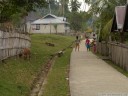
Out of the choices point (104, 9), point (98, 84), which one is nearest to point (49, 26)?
point (104, 9)

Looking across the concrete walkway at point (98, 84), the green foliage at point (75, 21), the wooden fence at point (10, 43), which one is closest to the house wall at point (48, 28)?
the green foliage at point (75, 21)

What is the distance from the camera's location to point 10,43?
1970 cm

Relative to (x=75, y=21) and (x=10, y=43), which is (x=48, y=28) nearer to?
(x=75, y=21)

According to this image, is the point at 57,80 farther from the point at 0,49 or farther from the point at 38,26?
the point at 38,26

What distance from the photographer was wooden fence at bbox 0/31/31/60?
1736cm

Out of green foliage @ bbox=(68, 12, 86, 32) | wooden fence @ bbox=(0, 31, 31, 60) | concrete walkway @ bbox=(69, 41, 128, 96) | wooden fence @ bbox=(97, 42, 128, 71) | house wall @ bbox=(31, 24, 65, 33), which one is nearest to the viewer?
concrete walkway @ bbox=(69, 41, 128, 96)

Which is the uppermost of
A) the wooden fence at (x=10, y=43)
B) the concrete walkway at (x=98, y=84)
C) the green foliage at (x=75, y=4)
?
the green foliage at (x=75, y=4)

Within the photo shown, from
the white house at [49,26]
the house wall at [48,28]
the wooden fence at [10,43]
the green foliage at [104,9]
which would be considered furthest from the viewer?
the house wall at [48,28]

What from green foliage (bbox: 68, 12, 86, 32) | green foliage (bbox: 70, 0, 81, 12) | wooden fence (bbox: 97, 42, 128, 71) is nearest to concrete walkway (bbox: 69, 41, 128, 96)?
wooden fence (bbox: 97, 42, 128, 71)

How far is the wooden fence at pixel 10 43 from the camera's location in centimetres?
1736

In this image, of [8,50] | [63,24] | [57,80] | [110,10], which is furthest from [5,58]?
[63,24]

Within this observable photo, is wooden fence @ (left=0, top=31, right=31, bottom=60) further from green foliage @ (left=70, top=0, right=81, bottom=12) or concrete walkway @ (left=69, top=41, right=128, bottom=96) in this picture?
green foliage @ (left=70, top=0, right=81, bottom=12)

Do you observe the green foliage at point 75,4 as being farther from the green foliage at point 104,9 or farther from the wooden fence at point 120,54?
the wooden fence at point 120,54

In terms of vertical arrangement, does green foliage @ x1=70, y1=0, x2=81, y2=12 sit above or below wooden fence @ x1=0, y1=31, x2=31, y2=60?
above
